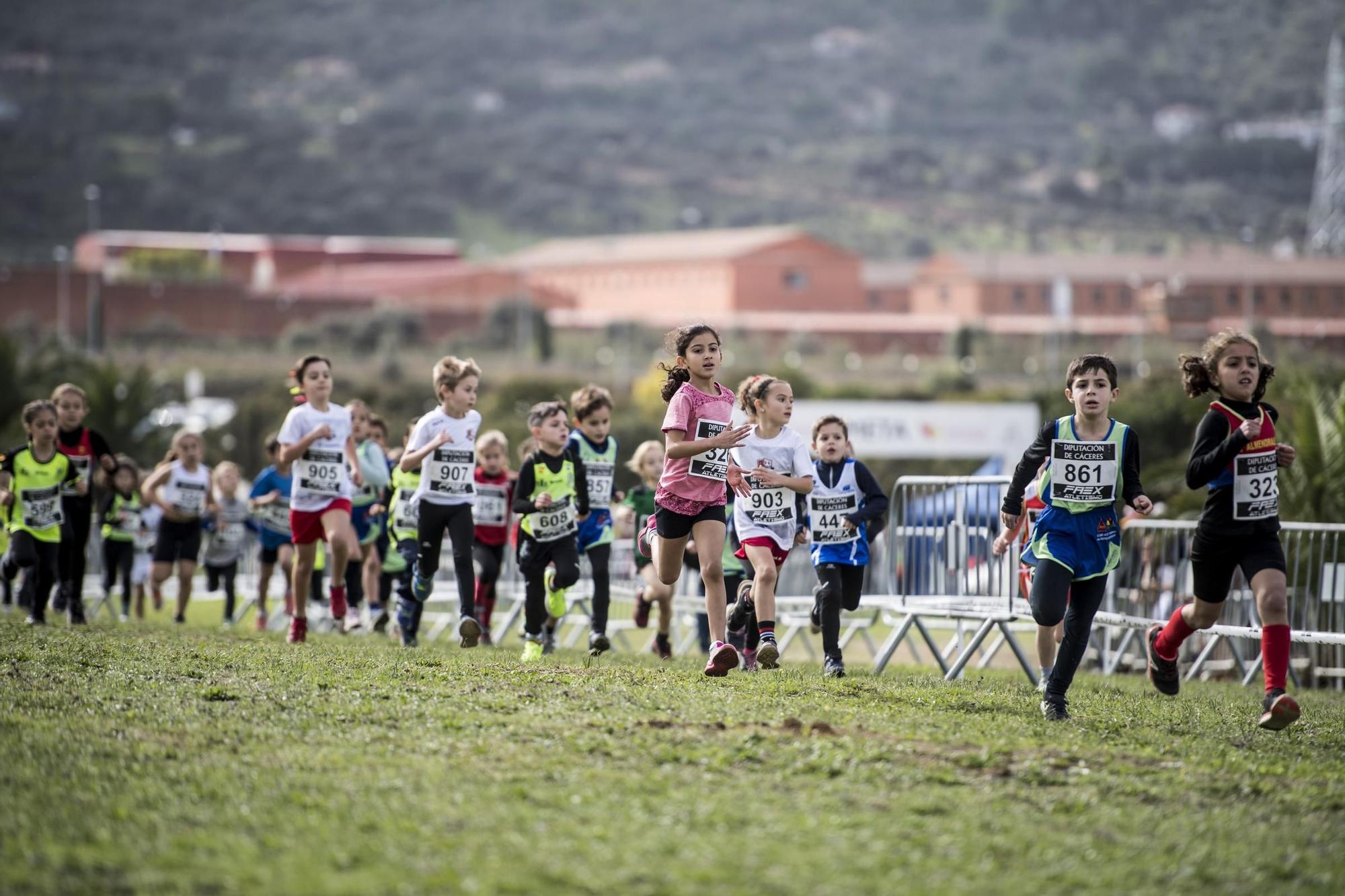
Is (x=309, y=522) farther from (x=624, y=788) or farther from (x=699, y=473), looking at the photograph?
(x=624, y=788)

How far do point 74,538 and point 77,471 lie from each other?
1.88 feet

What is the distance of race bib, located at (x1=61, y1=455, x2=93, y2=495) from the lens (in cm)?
1401

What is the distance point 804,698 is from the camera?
9.13 meters

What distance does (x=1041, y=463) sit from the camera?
31.0 feet

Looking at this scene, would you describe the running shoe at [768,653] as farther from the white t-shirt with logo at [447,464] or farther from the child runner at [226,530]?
the child runner at [226,530]

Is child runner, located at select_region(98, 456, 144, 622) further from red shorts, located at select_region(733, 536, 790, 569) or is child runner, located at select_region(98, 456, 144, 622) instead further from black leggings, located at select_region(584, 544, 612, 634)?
red shorts, located at select_region(733, 536, 790, 569)

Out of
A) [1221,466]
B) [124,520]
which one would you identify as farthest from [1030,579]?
[124,520]

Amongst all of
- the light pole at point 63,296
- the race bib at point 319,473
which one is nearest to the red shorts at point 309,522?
the race bib at point 319,473

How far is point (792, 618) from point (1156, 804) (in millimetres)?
9200

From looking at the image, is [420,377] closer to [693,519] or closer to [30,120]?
[693,519]

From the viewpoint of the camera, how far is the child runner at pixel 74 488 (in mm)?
14070

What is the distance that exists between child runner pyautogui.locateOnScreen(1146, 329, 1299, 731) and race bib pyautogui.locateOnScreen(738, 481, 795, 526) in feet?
8.40

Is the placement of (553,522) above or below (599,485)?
below

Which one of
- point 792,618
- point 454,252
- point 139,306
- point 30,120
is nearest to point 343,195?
point 30,120
